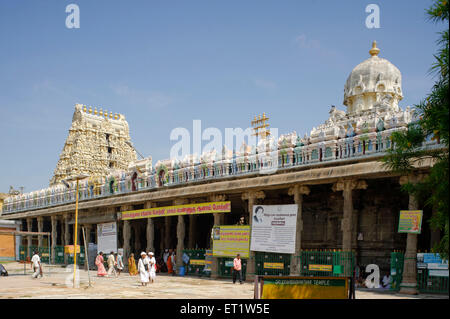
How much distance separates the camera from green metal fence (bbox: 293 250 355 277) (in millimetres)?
17306

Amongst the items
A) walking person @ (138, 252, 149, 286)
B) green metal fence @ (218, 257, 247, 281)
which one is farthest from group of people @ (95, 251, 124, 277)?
walking person @ (138, 252, 149, 286)

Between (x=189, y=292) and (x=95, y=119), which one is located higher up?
(x=95, y=119)

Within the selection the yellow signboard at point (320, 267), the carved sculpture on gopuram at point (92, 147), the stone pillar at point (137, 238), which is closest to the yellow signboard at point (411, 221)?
the yellow signboard at point (320, 267)

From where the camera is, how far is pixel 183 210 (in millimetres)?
24391

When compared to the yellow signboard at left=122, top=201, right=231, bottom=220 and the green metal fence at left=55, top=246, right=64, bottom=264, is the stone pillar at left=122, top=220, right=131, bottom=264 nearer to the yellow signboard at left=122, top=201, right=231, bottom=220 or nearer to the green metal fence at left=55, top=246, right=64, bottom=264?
the yellow signboard at left=122, top=201, right=231, bottom=220

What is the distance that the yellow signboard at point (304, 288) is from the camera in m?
9.43

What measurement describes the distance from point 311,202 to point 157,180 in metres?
8.15

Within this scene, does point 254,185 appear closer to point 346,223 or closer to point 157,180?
point 346,223

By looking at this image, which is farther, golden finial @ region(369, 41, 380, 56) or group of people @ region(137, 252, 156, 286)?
golden finial @ region(369, 41, 380, 56)

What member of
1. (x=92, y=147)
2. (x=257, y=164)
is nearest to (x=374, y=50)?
(x=257, y=164)

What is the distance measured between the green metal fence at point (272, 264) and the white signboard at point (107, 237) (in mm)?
10809

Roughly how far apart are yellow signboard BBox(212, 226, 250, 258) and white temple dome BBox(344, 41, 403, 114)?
380 inches
